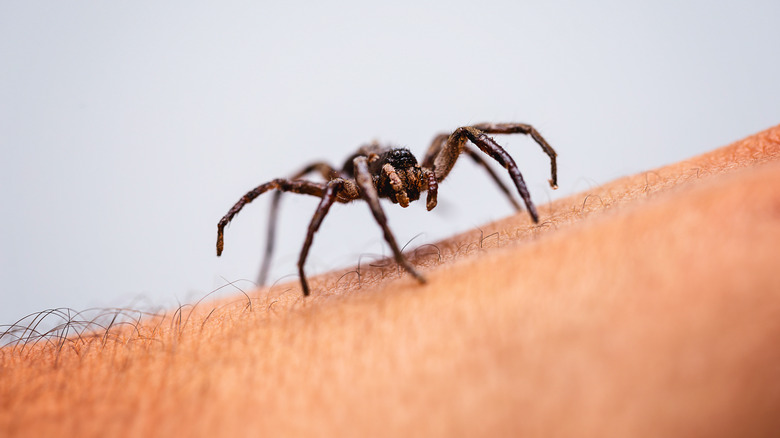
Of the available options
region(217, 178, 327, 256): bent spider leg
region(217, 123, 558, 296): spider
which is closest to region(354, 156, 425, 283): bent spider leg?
region(217, 123, 558, 296): spider

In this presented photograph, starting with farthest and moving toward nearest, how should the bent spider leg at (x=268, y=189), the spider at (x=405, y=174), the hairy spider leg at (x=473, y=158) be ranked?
the hairy spider leg at (x=473, y=158) < the bent spider leg at (x=268, y=189) < the spider at (x=405, y=174)

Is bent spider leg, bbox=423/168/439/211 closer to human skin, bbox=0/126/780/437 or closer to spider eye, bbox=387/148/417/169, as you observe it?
spider eye, bbox=387/148/417/169

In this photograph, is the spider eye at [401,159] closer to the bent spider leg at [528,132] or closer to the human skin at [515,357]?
the bent spider leg at [528,132]

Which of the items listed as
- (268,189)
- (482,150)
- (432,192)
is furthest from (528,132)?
(268,189)

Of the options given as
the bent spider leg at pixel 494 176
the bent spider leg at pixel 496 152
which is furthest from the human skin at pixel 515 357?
the bent spider leg at pixel 494 176

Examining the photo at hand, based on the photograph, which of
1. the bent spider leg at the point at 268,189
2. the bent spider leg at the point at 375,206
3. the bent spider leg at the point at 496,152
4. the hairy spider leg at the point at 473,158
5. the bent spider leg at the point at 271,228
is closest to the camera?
the bent spider leg at the point at 375,206

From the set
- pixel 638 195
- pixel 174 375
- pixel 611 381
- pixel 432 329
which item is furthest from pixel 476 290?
pixel 638 195

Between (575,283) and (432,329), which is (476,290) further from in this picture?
(575,283)
